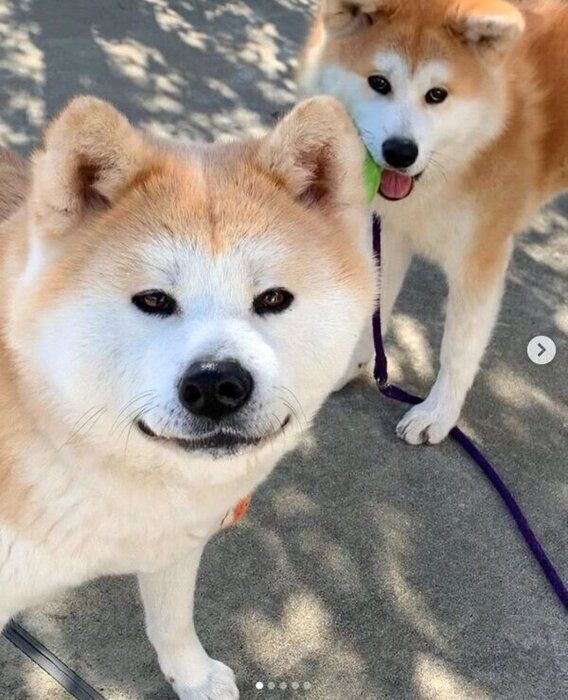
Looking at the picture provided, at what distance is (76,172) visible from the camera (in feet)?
4.51

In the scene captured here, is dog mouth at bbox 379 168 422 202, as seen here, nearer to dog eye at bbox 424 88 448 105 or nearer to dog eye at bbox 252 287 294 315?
dog eye at bbox 424 88 448 105

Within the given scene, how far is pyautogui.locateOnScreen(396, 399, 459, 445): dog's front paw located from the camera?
2895mm

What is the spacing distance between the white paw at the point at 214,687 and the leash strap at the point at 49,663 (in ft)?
0.72

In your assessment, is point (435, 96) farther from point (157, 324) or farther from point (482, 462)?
point (157, 324)

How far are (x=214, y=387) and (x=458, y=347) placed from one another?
5.78 feet

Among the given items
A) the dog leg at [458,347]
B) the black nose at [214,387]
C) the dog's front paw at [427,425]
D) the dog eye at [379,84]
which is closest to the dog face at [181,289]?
the black nose at [214,387]

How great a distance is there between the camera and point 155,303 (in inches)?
52.2

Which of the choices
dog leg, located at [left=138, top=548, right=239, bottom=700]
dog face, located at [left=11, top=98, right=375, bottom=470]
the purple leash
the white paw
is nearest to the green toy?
the purple leash

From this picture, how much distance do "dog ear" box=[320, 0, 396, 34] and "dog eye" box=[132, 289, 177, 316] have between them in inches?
63.2

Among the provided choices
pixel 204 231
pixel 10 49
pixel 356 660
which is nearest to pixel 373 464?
pixel 356 660

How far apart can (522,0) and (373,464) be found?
191cm

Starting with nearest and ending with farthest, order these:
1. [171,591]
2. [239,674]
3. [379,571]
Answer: [171,591] < [239,674] < [379,571]

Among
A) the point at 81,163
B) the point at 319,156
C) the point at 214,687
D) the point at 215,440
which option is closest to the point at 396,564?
the point at 214,687

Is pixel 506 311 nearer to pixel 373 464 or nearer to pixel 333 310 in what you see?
pixel 373 464
